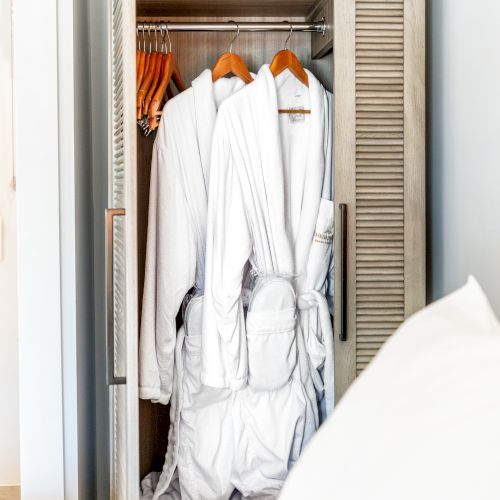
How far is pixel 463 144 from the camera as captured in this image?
160cm

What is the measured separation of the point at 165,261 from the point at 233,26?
641mm

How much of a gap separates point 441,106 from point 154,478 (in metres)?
1.24

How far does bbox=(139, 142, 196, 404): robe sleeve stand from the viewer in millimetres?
1877

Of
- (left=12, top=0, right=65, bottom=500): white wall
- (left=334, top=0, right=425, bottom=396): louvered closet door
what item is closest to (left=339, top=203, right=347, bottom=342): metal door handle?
(left=334, top=0, right=425, bottom=396): louvered closet door

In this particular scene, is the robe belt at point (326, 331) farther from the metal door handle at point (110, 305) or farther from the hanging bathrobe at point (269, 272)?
the metal door handle at point (110, 305)

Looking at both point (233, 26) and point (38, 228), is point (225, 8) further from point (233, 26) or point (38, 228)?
point (38, 228)

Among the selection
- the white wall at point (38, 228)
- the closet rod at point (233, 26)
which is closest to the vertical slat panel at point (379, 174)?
the closet rod at point (233, 26)

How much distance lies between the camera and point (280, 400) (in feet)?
6.26

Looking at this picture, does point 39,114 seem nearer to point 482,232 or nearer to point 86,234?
point 86,234

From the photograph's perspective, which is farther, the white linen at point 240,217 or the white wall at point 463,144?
the white linen at point 240,217

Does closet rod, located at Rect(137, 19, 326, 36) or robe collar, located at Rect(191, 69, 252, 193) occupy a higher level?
closet rod, located at Rect(137, 19, 326, 36)

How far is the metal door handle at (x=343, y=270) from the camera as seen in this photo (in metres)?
1.68

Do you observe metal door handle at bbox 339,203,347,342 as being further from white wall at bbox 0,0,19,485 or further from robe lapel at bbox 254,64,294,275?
white wall at bbox 0,0,19,485

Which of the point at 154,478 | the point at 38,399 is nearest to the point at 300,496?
the point at 154,478
